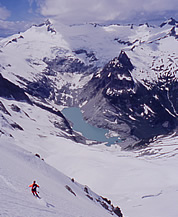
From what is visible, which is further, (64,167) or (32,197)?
(64,167)

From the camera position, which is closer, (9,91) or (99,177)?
(99,177)

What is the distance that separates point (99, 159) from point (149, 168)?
22.7m

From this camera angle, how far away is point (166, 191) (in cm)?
5153

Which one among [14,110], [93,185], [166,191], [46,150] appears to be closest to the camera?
[166,191]

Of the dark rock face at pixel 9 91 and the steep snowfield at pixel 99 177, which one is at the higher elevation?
the dark rock face at pixel 9 91

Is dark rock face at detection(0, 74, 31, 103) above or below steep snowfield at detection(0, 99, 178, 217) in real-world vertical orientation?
above

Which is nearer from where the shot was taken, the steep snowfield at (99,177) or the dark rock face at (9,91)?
the steep snowfield at (99,177)

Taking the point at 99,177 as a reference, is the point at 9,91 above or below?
above

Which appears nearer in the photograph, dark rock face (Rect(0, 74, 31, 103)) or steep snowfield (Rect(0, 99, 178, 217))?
steep snowfield (Rect(0, 99, 178, 217))

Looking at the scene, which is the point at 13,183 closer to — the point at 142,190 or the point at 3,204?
the point at 3,204

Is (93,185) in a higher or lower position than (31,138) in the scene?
lower

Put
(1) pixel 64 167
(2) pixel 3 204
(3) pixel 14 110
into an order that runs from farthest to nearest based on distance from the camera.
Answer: (3) pixel 14 110 → (1) pixel 64 167 → (2) pixel 3 204

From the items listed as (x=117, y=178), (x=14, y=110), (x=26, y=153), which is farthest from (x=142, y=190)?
(x=14, y=110)

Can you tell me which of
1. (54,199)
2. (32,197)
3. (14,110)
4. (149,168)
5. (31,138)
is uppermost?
(14,110)
